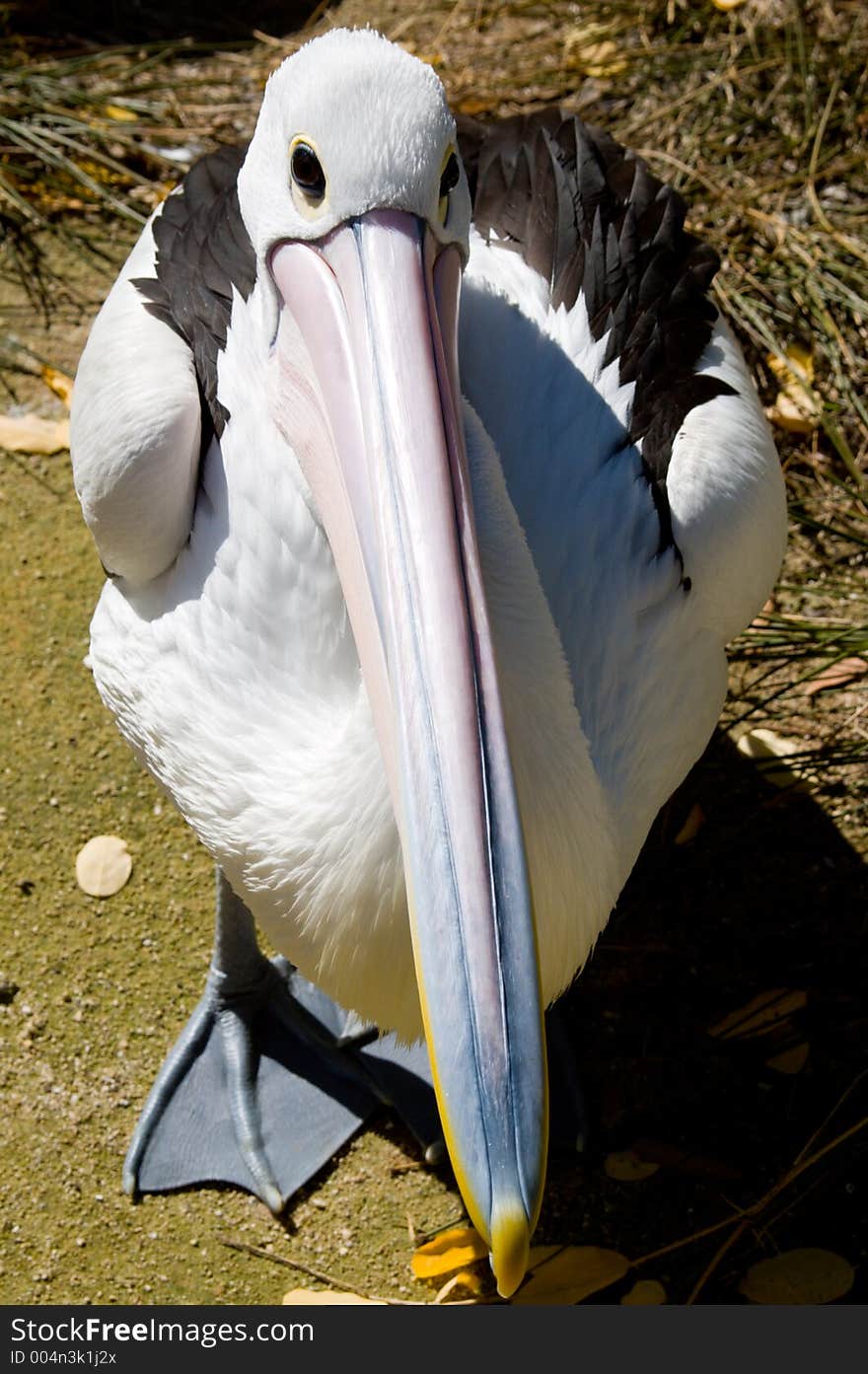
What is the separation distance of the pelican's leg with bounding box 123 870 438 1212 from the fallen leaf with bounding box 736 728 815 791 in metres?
0.93

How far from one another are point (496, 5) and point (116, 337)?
2.34 meters

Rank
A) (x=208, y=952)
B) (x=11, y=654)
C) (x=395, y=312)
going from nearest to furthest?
(x=395, y=312) < (x=208, y=952) < (x=11, y=654)

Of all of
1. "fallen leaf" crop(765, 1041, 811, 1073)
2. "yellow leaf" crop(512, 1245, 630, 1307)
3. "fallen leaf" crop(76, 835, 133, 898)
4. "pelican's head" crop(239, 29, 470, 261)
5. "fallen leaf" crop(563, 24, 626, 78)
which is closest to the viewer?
"pelican's head" crop(239, 29, 470, 261)

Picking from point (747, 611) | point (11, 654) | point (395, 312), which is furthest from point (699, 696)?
point (11, 654)

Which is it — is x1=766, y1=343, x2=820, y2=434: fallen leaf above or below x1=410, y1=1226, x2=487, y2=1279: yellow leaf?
above

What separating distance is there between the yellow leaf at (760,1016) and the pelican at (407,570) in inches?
23.1

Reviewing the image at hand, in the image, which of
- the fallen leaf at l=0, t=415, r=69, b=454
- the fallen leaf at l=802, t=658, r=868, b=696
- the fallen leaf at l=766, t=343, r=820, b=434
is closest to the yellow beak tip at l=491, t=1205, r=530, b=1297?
the fallen leaf at l=802, t=658, r=868, b=696

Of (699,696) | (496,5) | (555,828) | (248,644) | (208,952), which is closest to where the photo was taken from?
(555,828)

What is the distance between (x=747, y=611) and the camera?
212 cm

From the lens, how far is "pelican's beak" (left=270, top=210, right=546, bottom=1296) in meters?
1.27

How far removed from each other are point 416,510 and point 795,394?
82.1 inches

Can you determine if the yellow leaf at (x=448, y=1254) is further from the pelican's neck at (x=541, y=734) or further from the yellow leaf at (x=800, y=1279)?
the pelican's neck at (x=541, y=734)

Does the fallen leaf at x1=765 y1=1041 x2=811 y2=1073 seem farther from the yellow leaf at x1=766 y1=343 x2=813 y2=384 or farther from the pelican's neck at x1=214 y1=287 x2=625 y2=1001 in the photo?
the yellow leaf at x1=766 y1=343 x2=813 y2=384

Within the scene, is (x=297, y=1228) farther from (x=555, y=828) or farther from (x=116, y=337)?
(x=116, y=337)
